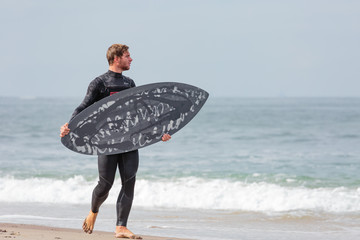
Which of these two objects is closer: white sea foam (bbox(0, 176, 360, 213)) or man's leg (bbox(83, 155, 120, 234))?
man's leg (bbox(83, 155, 120, 234))

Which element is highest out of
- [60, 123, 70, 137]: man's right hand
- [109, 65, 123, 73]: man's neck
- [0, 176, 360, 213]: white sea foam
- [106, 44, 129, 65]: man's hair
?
[106, 44, 129, 65]: man's hair

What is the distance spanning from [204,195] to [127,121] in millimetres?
4153

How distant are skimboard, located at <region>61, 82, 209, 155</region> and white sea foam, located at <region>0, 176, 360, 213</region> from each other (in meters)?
3.36

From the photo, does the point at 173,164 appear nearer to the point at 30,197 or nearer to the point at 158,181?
the point at 158,181

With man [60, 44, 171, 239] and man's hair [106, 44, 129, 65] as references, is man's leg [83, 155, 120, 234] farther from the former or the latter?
man's hair [106, 44, 129, 65]

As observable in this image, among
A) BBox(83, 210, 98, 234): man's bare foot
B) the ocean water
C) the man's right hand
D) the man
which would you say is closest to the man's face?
the man

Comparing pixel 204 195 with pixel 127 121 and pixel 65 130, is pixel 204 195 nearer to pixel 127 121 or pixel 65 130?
pixel 127 121

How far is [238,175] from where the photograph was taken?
10828mm

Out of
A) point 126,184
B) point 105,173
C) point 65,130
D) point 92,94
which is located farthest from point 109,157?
point 92,94

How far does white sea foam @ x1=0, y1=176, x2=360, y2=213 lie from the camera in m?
7.43

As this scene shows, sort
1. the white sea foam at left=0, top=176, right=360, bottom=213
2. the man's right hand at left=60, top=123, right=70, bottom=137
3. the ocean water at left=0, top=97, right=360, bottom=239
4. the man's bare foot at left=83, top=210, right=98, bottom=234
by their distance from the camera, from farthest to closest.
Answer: the white sea foam at left=0, top=176, right=360, bottom=213 → the ocean water at left=0, top=97, right=360, bottom=239 → the man's bare foot at left=83, top=210, right=98, bottom=234 → the man's right hand at left=60, top=123, right=70, bottom=137

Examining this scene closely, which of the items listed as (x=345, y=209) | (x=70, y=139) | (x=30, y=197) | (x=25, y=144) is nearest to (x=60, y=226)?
(x=70, y=139)

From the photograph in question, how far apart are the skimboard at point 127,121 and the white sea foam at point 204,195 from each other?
3357mm

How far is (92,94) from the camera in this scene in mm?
3969
